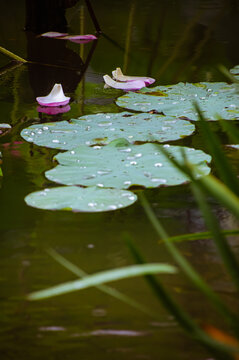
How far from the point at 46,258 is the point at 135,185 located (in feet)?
1.24

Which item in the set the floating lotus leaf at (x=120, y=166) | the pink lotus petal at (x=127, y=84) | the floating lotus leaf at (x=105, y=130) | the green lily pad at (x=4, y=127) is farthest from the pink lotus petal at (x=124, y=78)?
the floating lotus leaf at (x=120, y=166)

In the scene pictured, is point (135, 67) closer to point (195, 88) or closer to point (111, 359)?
point (195, 88)

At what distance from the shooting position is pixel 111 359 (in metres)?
0.83

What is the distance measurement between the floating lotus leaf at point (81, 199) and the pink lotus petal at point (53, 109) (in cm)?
76

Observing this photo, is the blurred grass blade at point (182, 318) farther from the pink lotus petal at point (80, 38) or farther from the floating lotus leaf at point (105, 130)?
the pink lotus petal at point (80, 38)

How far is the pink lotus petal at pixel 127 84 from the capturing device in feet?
7.86

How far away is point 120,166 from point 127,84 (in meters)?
0.96

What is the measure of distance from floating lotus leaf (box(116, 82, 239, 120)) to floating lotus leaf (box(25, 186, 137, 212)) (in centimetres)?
70

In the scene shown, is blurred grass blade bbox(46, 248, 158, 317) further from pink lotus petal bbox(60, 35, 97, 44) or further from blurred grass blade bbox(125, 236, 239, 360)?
pink lotus petal bbox(60, 35, 97, 44)

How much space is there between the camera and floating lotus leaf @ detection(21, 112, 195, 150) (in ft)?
5.82

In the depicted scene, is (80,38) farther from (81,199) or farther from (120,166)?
(81,199)

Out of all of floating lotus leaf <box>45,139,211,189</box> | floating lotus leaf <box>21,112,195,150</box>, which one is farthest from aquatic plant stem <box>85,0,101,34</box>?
floating lotus leaf <box>45,139,211,189</box>

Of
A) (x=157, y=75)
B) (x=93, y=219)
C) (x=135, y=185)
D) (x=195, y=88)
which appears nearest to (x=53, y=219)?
(x=93, y=219)

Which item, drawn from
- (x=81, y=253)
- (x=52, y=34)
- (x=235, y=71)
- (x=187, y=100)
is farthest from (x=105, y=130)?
(x=52, y=34)
